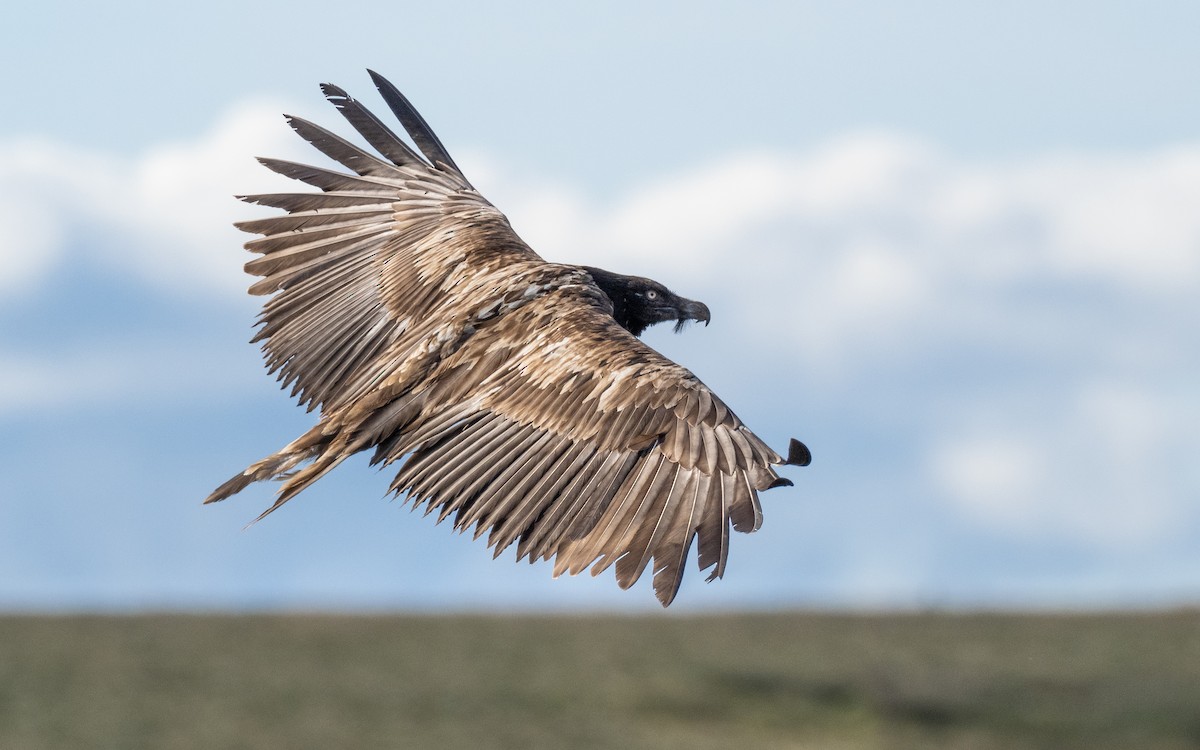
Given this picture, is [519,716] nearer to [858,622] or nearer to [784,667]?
[784,667]

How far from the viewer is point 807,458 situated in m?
6.62

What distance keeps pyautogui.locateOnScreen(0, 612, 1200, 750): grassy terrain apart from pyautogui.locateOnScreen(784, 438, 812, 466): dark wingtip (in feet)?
166

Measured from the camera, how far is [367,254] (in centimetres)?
933

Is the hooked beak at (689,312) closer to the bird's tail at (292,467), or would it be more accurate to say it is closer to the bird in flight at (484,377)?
the bird in flight at (484,377)

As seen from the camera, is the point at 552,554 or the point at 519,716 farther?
the point at 519,716

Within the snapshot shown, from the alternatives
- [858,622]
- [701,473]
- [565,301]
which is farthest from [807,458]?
[858,622]

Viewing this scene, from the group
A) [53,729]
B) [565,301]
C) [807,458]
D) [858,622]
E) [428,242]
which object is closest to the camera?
[807,458]

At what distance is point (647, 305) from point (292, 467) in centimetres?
267

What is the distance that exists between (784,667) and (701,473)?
5863cm

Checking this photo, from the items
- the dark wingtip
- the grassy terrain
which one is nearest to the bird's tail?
the dark wingtip

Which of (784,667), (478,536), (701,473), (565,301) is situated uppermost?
(565,301)

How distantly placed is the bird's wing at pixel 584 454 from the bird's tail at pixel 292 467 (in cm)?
27

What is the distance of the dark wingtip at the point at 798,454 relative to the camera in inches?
260

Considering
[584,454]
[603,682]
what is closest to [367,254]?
[584,454]
